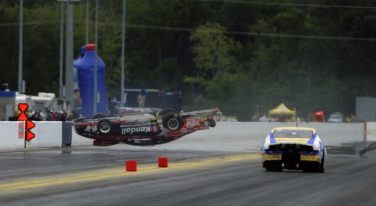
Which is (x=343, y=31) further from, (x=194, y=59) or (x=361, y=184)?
(x=361, y=184)

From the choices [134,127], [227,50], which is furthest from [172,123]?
[227,50]

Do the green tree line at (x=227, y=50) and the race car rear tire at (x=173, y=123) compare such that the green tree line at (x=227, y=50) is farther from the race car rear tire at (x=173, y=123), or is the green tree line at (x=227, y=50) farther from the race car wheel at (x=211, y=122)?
the race car rear tire at (x=173, y=123)

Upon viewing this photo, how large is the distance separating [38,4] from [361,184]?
A: 10724 cm

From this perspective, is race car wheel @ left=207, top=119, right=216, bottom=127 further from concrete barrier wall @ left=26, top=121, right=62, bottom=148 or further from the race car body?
the race car body

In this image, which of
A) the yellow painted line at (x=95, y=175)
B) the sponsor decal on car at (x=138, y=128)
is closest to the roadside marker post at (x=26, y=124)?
the sponsor decal on car at (x=138, y=128)

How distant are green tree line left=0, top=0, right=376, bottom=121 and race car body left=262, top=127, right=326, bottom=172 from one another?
74.0 metres

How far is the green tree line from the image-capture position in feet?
337

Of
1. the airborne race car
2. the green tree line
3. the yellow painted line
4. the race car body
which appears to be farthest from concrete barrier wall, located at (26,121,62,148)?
the green tree line

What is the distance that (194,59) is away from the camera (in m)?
114

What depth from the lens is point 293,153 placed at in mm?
27922

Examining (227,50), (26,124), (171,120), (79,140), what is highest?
(227,50)

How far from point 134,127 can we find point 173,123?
1.96m

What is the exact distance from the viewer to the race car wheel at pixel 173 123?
46312 millimetres

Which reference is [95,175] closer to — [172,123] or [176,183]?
[176,183]
